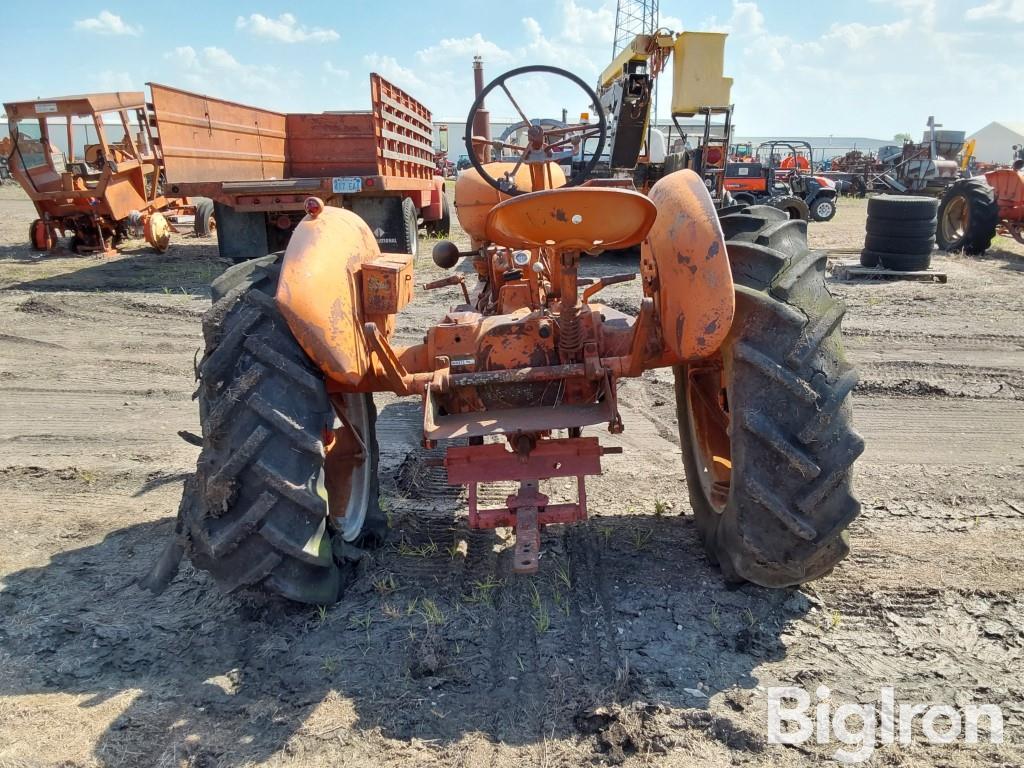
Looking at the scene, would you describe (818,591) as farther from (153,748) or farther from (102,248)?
(102,248)

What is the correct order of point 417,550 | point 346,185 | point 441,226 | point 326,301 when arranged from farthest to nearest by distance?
point 441,226 < point 346,185 < point 417,550 < point 326,301

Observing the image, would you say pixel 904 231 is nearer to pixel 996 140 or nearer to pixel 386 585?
pixel 386 585

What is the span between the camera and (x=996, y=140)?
52.9m

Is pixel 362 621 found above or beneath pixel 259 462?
beneath

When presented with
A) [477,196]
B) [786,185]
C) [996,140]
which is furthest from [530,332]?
[996,140]

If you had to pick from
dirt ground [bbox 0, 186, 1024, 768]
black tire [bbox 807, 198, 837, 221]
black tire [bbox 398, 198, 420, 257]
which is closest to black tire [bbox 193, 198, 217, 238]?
black tire [bbox 398, 198, 420, 257]

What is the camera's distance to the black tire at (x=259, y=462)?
2410 millimetres

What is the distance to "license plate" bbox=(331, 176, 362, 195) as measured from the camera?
8734 mm

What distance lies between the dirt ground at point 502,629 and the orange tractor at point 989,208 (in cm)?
830

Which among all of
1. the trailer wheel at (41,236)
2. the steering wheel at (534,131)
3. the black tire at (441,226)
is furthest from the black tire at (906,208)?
the trailer wheel at (41,236)

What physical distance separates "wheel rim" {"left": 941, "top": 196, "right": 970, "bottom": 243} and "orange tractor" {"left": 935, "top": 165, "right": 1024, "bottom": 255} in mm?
118

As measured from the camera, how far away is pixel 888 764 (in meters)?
2.09

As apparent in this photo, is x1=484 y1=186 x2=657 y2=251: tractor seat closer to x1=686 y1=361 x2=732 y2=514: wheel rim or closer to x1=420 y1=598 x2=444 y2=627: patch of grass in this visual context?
x1=686 y1=361 x2=732 y2=514: wheel rim

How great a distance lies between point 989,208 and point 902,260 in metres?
3.14
